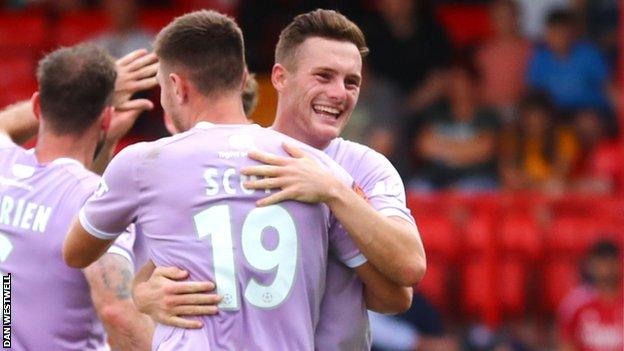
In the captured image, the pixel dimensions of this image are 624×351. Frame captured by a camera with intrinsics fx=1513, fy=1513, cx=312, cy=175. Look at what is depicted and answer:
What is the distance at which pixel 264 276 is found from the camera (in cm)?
484

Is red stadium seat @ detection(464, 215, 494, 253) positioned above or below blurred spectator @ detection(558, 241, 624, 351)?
above

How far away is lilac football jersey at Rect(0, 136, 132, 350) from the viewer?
5668mm

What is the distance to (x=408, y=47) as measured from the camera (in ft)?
42.5

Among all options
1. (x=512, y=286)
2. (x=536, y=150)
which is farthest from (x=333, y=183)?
(x=536, y=150)

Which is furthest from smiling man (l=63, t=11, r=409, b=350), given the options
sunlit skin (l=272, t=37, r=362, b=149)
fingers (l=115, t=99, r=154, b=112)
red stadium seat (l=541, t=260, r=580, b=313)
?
red stadium seat (l=541, t=260, r=580, b=313)

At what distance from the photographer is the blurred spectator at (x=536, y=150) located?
39.5 feet

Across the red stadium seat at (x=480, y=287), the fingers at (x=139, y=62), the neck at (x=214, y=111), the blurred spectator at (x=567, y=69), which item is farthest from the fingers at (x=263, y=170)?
the blurred spectator at (x=567, y=69)

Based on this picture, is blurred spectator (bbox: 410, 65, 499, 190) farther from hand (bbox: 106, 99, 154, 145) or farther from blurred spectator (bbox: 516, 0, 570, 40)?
hand (bbox: 106, 99, 154, 145)

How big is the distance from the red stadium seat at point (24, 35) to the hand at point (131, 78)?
7.80m

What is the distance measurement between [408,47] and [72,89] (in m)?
7.39

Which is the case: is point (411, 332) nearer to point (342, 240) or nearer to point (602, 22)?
point (602, 22)

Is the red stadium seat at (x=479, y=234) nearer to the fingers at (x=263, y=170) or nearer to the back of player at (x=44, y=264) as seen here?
the back of player at (x=44, y=264)

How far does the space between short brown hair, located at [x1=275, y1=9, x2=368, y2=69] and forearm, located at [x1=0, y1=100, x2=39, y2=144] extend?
136cm

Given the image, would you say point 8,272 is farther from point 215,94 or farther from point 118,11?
point 118,11
